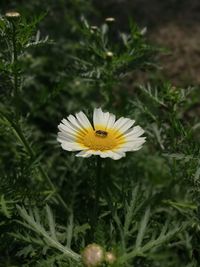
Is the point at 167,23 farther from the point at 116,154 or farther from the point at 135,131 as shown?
the point at 116,154

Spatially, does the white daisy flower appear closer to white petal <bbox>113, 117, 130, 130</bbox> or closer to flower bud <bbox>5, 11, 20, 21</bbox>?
white petal <bbox>113, 117, 130, 130</bbox>

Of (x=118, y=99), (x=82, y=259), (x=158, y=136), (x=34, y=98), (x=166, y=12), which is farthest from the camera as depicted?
(x=166, y=12)

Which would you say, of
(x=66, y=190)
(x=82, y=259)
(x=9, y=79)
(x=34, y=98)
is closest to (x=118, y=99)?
(x=34, y=98)

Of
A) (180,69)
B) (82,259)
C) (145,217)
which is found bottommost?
(82,259)

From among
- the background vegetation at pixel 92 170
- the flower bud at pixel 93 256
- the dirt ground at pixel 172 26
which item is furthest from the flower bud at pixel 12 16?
the dirt ground at pixel 172 26

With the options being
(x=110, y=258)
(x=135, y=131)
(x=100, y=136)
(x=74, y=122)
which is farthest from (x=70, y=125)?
(x=110, y=258)

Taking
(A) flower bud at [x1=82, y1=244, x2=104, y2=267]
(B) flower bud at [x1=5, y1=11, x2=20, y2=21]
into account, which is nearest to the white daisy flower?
(A) flower bud at [x1=82, y1=244, x2=104, y2=267]

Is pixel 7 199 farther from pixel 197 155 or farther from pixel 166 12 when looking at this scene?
pixel 166 12
